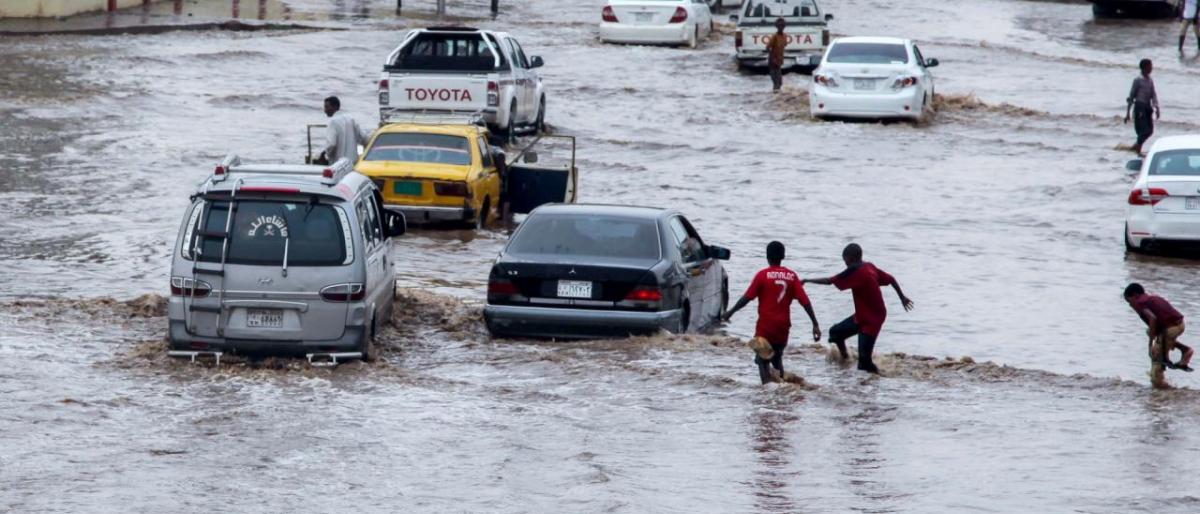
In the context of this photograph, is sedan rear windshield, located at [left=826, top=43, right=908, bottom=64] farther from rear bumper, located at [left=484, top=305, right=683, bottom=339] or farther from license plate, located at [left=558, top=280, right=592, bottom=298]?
license plate, located at [left=558, top=280, right=592, bottom=298]

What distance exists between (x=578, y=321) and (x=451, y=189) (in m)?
7.19

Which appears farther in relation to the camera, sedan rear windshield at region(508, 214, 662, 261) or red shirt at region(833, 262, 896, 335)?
sedan rear windshield at region(508, 214, 662, 261)

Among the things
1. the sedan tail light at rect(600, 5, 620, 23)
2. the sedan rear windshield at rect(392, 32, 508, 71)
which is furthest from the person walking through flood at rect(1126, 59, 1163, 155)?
the sedan tail light at rect(600, 5, 620, 23)

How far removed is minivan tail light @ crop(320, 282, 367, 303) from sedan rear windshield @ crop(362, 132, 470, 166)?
8.25m

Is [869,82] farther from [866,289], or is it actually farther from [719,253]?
[866,289]

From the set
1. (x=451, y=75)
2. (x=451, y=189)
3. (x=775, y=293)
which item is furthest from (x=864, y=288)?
(x=451, y=75)

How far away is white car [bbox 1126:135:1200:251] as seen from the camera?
22.7 metres

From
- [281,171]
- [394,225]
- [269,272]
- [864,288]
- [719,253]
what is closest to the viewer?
[269,272]

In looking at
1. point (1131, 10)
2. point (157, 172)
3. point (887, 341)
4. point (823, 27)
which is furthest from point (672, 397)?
point (1131, 10)

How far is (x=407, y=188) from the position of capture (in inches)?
911

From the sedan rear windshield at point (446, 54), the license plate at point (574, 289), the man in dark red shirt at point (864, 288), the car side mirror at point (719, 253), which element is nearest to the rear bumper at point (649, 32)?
the sedan rear windshield at point (446, 54)

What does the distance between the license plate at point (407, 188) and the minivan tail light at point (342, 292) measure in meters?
7.94

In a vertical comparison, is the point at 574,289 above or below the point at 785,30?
above

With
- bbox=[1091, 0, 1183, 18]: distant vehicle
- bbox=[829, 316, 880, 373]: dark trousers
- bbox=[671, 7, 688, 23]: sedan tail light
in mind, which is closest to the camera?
bbox=[829, 316, 880, 373]: dark trousers
